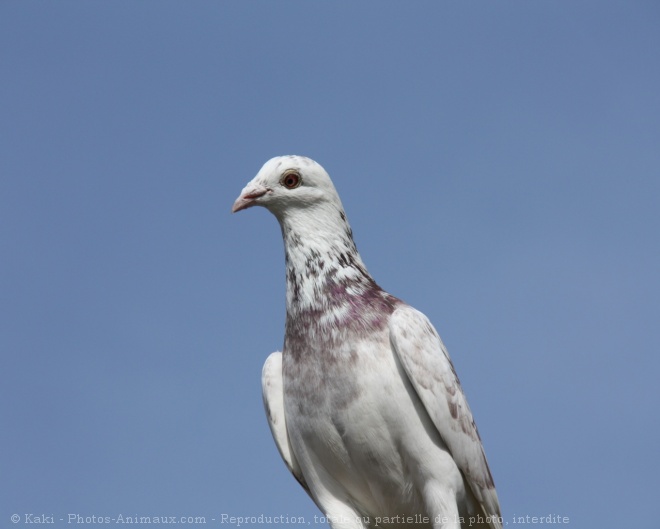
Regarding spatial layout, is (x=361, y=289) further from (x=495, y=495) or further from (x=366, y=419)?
(x=495, y=495)

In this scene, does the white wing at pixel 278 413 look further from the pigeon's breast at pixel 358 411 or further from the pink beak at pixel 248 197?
the pink beak at pixel 248 197

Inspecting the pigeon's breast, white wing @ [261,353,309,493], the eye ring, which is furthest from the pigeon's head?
white wing @ [261,353,309,493]

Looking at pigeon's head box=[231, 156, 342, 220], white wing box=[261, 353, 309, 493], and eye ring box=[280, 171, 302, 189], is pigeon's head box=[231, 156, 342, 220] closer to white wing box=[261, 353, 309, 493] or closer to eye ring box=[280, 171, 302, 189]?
eye ring box=[280, 171, 302, 189]

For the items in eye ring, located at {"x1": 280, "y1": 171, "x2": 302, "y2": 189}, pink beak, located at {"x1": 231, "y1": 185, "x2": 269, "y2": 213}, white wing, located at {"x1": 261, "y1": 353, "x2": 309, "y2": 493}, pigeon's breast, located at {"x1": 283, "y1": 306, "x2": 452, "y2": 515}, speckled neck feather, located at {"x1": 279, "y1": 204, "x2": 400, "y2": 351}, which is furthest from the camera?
white wing, located at {"x1": 261, "y1": 353, "x2": 309, "y2": 493}

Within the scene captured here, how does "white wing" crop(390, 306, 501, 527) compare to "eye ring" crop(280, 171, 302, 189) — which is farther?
"eye ring" crop(280, 171, 302, 189)

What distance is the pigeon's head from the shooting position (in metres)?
7.24

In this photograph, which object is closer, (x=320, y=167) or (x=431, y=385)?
(x=431, y=385)

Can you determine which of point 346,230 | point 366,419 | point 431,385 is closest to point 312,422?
A: point 366,419

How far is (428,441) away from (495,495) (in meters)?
0.84

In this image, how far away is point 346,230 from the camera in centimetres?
748

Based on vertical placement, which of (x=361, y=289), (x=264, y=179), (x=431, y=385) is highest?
(x=264, y=179)

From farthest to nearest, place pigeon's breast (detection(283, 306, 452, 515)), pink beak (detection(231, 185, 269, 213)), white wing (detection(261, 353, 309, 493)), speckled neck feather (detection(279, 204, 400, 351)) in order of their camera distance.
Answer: white wing (detection(261, 353, 309, 493)) < pink beak (detection(231, 185, 269, 213)) < speckled neck feather (detection(279, 204, 400, 351)) < pigeon's breast (detection(283, 306, 452, 515))

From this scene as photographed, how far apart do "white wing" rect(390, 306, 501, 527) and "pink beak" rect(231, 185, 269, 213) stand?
1236 millimetres

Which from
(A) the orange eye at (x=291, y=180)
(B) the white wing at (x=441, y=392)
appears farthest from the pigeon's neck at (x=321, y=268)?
(B) the white wing at (x=441, y=392)
